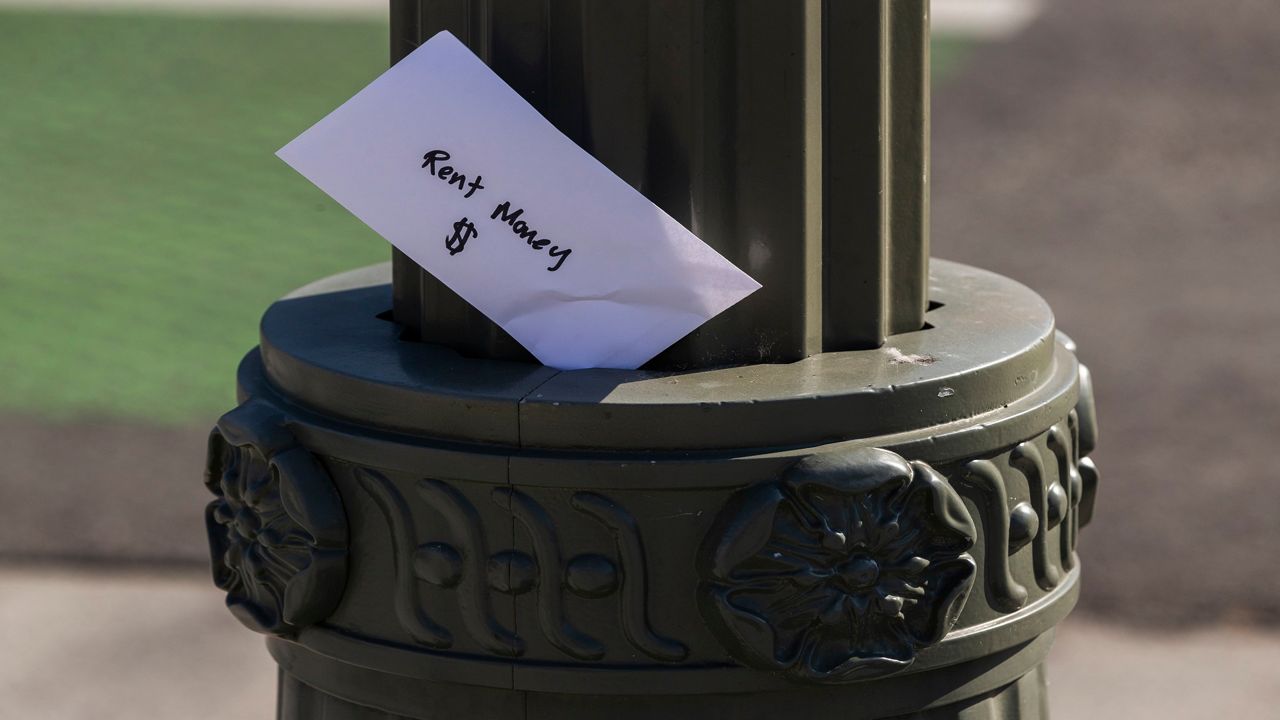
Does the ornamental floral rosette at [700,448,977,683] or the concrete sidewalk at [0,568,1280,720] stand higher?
the ornamental floral rosette at [700,448,977,683]

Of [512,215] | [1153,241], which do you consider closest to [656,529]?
[512,215]

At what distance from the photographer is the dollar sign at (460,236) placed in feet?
4.75

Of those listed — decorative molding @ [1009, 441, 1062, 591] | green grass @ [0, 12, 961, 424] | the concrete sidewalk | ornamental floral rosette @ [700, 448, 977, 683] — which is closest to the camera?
ornamental floral rosette @ [700, 448, 977, 683]

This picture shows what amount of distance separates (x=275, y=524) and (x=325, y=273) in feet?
15.7

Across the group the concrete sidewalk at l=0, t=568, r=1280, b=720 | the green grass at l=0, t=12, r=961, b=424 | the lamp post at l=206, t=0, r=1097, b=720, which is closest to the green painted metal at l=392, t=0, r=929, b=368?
the lamp post at l=206, t=0, r=1097, b=720

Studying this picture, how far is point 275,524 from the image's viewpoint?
1.51 metres

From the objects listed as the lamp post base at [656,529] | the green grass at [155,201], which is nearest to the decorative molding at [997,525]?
the lamp post base at [656,529]

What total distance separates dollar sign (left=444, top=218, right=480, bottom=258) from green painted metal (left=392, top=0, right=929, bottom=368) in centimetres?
10

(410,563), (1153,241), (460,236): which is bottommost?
(1153,241)

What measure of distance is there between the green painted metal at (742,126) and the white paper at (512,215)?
0.04 m

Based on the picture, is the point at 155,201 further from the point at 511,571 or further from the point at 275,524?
the point at 511,571

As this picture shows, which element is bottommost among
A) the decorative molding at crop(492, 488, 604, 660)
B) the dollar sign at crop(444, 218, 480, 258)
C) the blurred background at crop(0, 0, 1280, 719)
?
the blurred background at crop(0, 0, 1280, 719)

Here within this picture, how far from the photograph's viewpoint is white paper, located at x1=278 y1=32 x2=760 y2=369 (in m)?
1.43

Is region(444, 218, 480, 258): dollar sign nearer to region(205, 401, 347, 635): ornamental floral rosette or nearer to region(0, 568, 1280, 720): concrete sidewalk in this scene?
region(205, 401, 347, 635): ornamental floral rosette
